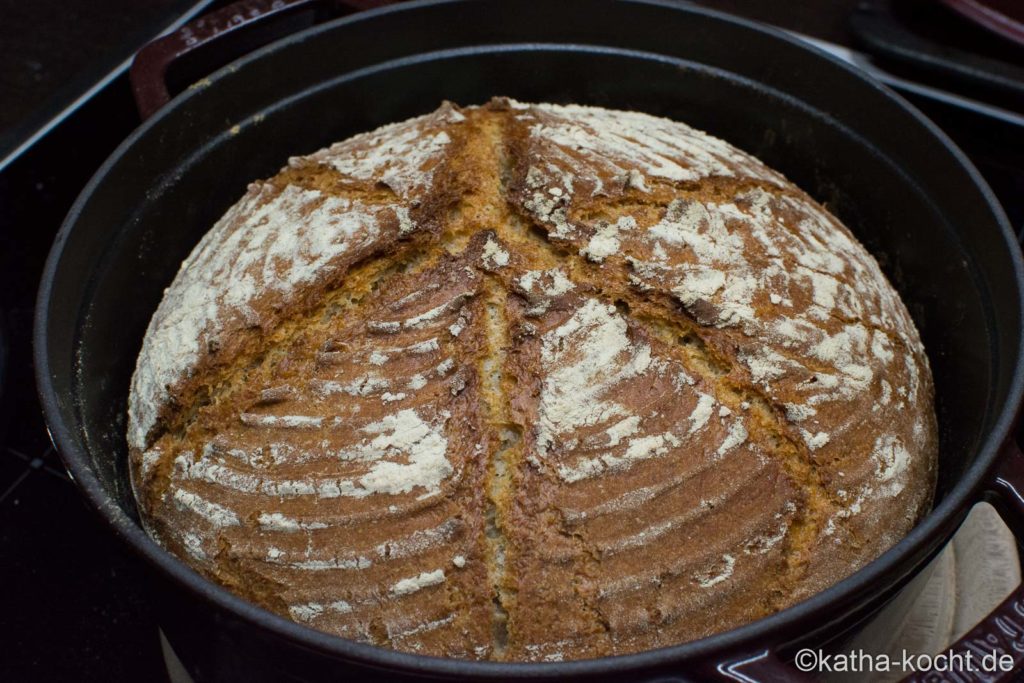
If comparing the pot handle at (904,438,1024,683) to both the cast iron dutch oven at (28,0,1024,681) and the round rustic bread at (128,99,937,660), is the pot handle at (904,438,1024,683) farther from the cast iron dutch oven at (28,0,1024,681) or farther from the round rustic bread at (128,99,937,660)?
the round rustic bread at (128,99,937,660)

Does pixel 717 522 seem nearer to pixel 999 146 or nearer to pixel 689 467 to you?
pixel 689 467

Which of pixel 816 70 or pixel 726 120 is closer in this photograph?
pixel 816 70

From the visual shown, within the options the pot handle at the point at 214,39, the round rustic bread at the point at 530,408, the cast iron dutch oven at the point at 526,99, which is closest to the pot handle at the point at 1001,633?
the cast iron dutch oven at the point at 526,99

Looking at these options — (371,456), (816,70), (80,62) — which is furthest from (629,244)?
(80,62)

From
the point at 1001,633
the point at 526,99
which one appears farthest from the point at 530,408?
the point at 526,99

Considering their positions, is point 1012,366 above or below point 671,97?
below

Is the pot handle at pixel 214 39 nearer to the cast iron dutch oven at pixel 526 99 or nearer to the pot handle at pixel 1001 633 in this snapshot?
the cast iron dutch oven at pixel 526 99

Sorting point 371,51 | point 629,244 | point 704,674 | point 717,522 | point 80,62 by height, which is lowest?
point 704,674
